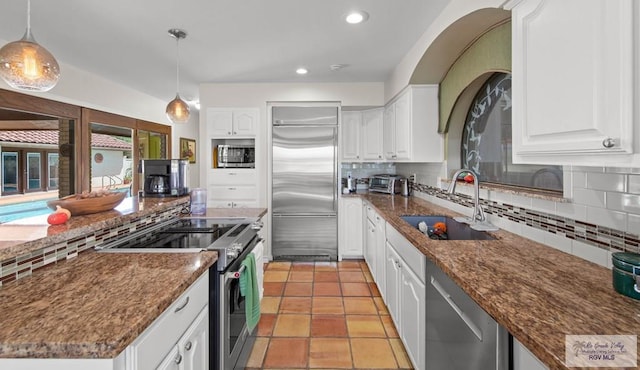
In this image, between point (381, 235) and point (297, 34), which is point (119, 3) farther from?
point (381, 235)

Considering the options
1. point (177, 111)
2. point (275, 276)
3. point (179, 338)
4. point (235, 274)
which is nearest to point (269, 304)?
point (275, 276)

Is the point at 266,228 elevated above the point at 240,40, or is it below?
below

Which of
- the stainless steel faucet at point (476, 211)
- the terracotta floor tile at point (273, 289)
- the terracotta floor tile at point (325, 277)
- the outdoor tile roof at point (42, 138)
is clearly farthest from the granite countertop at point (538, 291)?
the outdoor tile roof at point (42, 138)

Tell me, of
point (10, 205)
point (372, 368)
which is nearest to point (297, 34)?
point (372, 368)

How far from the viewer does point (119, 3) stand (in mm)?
2227

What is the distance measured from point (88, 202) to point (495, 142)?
274 centimetres

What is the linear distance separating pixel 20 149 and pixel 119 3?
7.42 ft

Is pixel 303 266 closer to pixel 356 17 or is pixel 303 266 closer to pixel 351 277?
pixel 351 277

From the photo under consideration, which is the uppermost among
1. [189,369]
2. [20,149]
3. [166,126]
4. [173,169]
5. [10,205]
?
[166,126]

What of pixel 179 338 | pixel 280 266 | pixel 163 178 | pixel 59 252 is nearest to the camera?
pixel 179 338

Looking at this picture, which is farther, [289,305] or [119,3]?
[289,305]

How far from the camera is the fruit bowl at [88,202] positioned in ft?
5.38

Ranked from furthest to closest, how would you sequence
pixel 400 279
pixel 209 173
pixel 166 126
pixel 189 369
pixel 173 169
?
pixel 166 126
pixel 209 173
pixel 173 169
pixel 400 279
pixel 189 369

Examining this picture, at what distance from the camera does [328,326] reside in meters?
2.55
